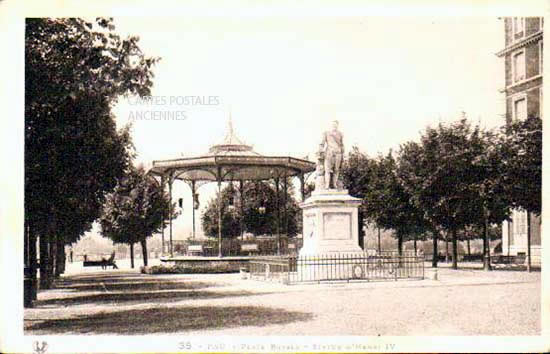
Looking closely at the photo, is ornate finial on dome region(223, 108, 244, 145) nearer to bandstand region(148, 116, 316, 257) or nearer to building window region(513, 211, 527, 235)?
bandstand region(148, 116, 316, 257)

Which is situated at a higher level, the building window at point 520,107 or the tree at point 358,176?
the building window at point 520,107

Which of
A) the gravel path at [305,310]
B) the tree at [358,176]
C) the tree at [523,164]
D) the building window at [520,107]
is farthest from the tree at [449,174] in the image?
the tree at [358,176]

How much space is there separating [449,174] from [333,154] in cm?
793

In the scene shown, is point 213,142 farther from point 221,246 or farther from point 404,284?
point 404,284

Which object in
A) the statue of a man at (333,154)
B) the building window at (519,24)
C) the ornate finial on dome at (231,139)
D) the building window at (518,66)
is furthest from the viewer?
the ornate finial on dome at (231,139)

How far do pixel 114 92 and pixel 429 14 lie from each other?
6.64 metres

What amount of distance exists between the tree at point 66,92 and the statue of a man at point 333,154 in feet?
21.2

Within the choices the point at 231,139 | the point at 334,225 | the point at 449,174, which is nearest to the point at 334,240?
the point at 334,225

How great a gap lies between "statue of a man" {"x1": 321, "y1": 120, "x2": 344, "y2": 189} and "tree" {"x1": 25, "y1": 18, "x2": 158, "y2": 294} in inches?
255

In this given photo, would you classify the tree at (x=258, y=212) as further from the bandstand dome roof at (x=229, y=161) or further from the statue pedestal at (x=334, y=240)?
the statue pedestal at (x=334, y=240)

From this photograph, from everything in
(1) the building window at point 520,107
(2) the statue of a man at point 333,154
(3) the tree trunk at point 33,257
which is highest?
(1) the building window at point 520,107

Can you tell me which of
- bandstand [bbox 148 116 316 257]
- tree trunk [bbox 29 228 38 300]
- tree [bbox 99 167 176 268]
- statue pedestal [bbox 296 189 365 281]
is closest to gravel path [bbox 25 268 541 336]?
tree trunk [bbox 29 228 38 300]

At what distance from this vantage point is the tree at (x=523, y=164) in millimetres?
23203

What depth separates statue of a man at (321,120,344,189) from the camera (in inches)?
813
